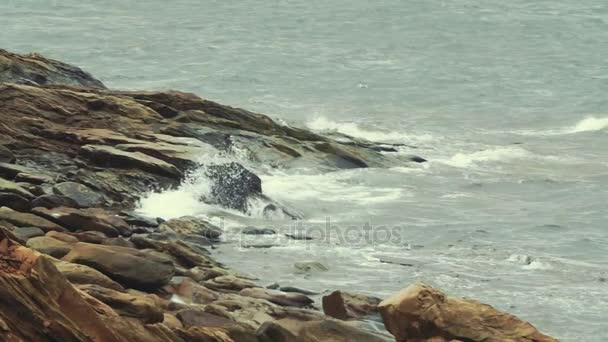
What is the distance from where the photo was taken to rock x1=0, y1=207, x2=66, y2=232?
19.8 m

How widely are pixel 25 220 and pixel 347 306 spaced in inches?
203

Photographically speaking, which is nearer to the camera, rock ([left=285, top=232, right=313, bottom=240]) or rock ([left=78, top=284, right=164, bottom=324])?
rock ([left=78, top=284, right=164, bottom=324])

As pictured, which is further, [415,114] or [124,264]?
[415,114]

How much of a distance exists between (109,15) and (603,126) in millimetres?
35019

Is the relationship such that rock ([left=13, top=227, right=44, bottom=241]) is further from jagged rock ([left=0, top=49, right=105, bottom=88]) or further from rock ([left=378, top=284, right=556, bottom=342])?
jagged rock ([left=0, top=49, right=105, bottom=88])

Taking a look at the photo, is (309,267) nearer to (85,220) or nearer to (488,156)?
(85,220)

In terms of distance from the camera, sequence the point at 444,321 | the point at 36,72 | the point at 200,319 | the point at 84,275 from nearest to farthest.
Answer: the point at 444,321
the point at 200,319
the point at 84,275
the point at 36,72

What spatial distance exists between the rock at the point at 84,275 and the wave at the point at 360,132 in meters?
22.0

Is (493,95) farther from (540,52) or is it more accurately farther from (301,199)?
(301,199)

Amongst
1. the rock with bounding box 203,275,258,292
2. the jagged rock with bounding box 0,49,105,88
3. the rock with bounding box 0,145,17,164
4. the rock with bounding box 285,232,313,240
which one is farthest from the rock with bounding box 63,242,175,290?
the jagged rock with bounding box 0,49,105,88

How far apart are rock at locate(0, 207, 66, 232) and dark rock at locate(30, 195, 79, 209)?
4.03ft

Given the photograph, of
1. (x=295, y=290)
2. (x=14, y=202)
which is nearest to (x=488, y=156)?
(x=295, y=290)

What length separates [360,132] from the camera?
134 ft

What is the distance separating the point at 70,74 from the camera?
3316 cm
